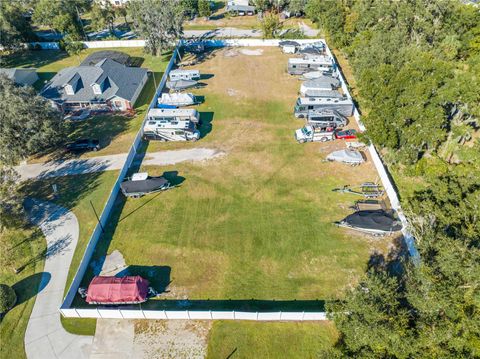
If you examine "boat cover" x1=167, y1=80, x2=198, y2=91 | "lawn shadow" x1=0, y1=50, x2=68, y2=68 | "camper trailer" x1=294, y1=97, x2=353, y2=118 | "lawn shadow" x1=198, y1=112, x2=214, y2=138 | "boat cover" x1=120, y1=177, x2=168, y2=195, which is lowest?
"boat cover" x1=120, y1=177, x2=168, y2=195

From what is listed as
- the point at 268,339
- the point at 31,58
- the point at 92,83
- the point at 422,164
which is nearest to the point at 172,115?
the point at 92,83

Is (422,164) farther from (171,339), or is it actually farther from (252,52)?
(252,52)

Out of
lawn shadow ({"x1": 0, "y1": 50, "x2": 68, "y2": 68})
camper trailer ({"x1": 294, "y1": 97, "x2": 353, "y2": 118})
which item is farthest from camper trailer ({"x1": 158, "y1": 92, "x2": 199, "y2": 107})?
lawn shadow ({"x1": 0, "y1": 50, "x2": 68, "y2": 68})

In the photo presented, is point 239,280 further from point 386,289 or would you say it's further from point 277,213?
point 386,289

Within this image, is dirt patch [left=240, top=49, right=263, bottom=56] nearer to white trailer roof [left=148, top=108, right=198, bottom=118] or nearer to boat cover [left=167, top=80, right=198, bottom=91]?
boat cover [left=167, top=80, right=198, bottom=91]

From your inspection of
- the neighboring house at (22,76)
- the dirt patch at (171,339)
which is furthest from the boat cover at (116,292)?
the neighboring house at (22,76)

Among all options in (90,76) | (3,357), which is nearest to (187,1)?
(90,76)
